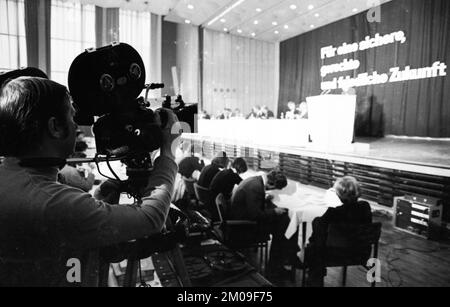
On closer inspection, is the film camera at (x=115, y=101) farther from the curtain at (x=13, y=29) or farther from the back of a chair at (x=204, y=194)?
the back of a chair at (x=204, y=194)

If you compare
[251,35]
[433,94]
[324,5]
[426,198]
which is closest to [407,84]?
[433,94]

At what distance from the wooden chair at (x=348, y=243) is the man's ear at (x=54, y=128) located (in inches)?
84.7

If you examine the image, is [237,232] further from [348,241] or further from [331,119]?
[331,119]

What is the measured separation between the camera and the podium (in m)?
2.76

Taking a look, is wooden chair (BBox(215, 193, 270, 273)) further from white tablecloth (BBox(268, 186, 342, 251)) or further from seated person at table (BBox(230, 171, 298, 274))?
white tablecloth (BBox(268, 186, 342, 251))

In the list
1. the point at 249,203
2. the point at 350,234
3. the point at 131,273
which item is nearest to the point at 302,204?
the point at 249,203

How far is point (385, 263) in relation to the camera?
10.7 ft

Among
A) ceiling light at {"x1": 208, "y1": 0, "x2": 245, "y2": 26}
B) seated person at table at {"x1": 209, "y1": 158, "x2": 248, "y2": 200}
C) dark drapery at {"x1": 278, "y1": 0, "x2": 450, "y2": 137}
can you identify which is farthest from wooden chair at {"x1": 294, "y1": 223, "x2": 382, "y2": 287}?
ceiling light at {"x1": 208, "y1": 0, "x2": 245, "y2": 26}

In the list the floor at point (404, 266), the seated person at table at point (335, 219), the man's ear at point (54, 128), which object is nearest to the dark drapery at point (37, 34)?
the man's ear at point (54, 128)

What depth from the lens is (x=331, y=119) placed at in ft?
9.34

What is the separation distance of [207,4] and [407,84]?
178 inches

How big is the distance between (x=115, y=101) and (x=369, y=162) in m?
1.98

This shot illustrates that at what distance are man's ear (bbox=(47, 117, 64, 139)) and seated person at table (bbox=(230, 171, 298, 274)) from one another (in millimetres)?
2263

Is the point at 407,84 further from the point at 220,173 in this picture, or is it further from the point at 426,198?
the point at 220,173
